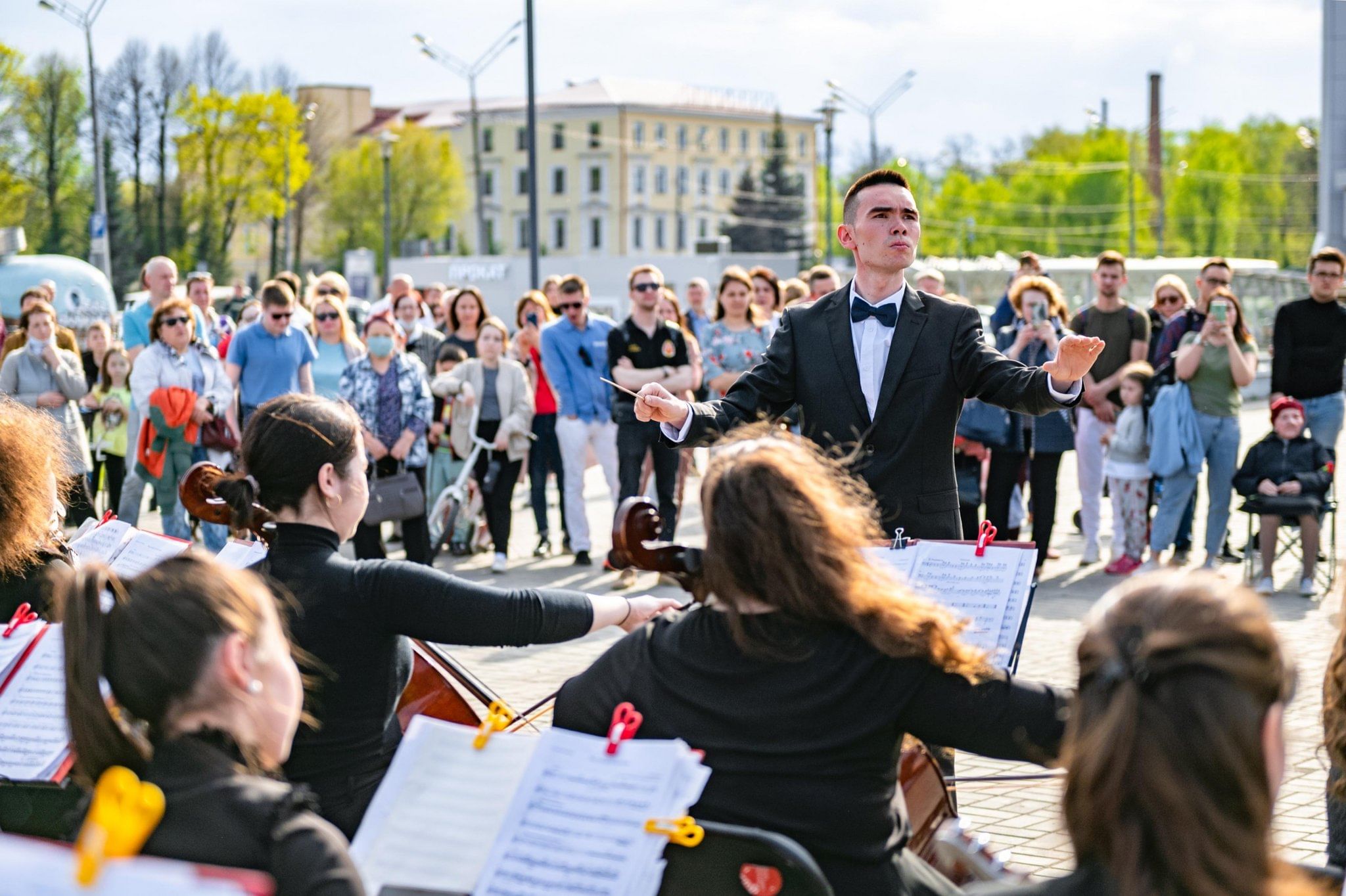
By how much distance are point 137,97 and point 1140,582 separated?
5895 centimetres

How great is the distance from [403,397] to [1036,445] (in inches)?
159

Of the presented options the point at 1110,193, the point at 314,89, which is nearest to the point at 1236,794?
the point at 1110,193

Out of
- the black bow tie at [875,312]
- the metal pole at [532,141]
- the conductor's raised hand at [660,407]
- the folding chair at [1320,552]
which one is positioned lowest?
the folding chair at [1320,552]

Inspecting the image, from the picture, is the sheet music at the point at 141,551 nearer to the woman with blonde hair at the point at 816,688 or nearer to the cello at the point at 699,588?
the cello at the point at 699,588

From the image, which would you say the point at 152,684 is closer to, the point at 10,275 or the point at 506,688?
the point at 506,688

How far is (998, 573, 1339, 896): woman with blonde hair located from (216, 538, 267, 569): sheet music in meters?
2.42

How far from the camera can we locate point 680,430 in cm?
473

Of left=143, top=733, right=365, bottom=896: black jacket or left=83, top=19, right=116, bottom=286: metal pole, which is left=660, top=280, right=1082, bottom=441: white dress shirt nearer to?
left=143, top=733, right=365, bottom=896: black jacket

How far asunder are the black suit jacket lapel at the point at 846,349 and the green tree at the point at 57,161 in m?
47.8

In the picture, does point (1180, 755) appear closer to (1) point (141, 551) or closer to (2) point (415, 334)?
(1) point (141, 551)

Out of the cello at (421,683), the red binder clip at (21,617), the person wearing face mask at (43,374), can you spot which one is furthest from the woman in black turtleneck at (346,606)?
the person wearing face mask at (43,374)

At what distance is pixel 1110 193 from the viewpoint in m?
81.8

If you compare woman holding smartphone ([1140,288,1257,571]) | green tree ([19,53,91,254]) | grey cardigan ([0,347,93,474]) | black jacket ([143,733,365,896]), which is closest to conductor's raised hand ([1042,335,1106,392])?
black jacket ([143,733,365,896])

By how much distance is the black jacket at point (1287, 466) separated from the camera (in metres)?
9.54
